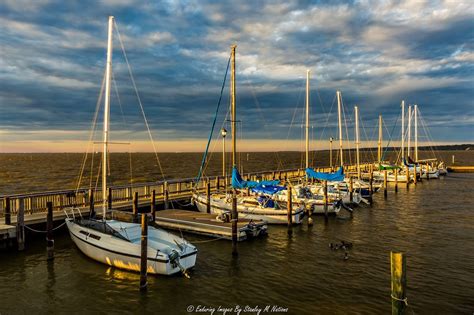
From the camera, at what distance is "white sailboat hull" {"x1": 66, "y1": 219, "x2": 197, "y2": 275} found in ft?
48.7

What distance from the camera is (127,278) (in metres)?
15.0

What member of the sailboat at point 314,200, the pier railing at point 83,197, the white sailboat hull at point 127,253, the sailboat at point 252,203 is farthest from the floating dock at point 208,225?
the sailboat at point 314,200

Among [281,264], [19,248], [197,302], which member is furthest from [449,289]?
[19,248]

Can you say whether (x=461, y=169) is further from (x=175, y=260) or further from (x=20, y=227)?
(x=20, y=227)

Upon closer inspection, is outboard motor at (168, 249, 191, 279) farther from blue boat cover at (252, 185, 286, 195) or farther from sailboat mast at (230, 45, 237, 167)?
blue boat cover at (252, 185, 286, 195)

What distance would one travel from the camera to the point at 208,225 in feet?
70.7

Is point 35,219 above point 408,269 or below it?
above

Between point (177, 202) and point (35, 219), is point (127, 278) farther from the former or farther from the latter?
point (177, 202)

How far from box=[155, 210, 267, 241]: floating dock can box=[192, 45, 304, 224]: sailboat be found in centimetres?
154

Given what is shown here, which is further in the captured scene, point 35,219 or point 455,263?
point 35,219

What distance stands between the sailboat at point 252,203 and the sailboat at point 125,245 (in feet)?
25.9

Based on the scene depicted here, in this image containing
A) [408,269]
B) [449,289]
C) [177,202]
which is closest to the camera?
[449,289]

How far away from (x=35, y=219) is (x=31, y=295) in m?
7.73

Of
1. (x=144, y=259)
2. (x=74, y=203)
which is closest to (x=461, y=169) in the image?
(x=74, y=203)
